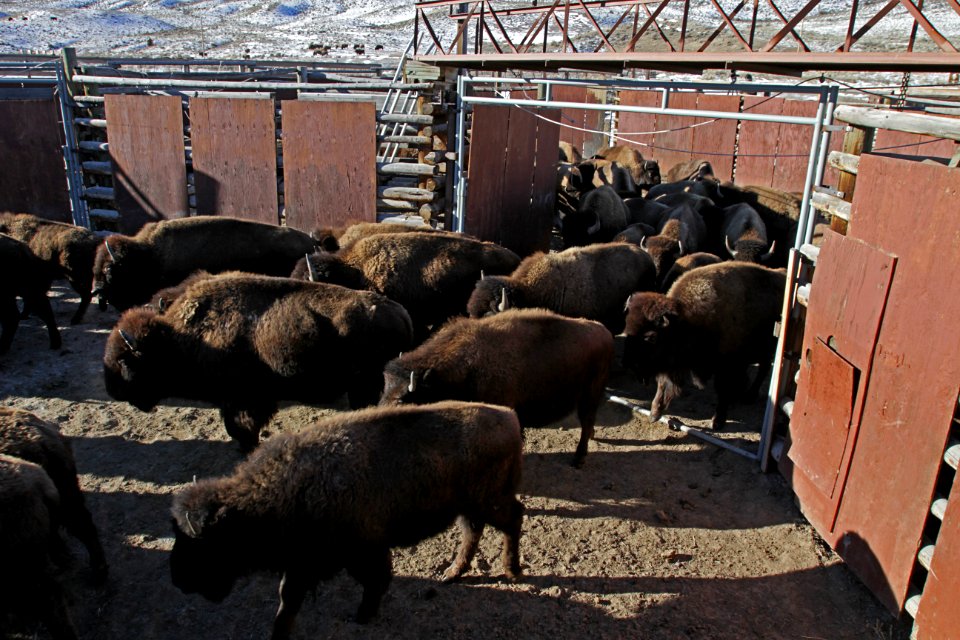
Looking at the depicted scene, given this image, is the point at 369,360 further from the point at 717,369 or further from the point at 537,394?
the point at 717,369

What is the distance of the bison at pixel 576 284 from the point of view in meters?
7.38

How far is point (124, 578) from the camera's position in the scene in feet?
15.5

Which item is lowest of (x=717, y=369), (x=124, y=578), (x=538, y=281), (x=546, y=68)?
(x=124, y=578)

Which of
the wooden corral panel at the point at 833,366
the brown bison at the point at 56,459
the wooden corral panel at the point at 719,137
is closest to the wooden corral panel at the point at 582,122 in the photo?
the wooden corral panel at the point at 719,137

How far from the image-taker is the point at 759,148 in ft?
62.5

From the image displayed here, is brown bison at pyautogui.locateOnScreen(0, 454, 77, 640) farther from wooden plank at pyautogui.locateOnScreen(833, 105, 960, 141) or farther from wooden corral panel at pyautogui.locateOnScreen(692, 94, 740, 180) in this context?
wooden corral panel at pyautogui.locateOnScreen(692, 94, 740, 180)

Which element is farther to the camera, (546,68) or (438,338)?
(546,68)

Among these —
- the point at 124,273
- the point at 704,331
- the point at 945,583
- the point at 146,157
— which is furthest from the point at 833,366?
the point at 146,157

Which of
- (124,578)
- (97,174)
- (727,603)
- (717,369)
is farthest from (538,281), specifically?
(97,174)

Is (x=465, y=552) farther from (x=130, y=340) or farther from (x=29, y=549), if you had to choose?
(x=130, y=340)

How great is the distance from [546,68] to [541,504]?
22.5 ft

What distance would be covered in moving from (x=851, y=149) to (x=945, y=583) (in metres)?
3.22

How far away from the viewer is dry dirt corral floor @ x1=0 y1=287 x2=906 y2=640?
14.5ft

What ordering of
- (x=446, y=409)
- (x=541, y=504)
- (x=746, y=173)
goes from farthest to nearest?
(x=746, y=173), (x=541, y=504), (x=446, y=409)
